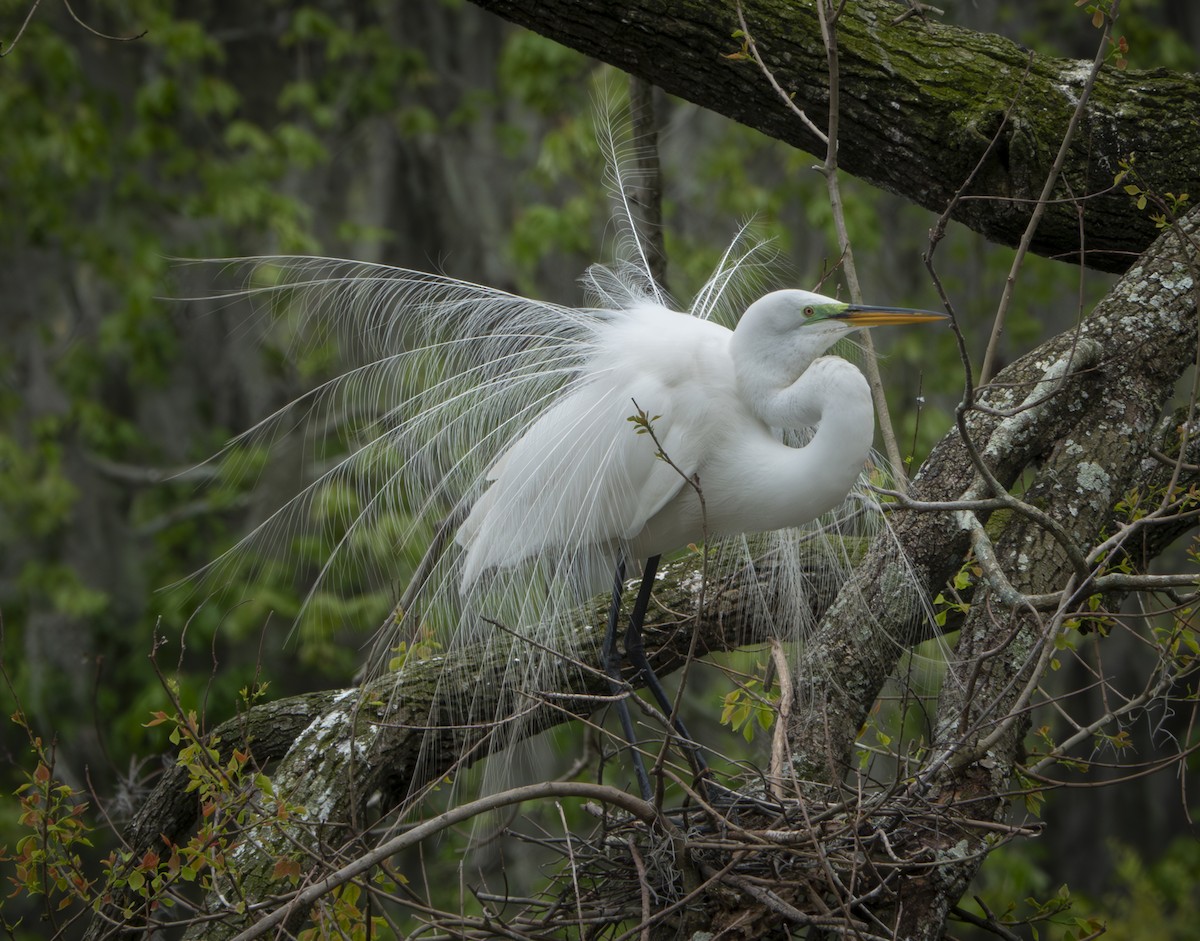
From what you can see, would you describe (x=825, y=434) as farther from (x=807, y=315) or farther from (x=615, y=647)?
(x=615, y=647)

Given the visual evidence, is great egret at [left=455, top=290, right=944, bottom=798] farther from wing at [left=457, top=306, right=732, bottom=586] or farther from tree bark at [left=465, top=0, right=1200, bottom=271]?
tree bark at [left=465, top=0, right=1200, bottom=271]

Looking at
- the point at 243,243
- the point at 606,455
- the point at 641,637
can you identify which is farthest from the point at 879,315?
the point at 243,243

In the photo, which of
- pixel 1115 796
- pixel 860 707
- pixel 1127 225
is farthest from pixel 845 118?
pixel 1115 796

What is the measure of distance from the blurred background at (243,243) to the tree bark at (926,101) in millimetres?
2882

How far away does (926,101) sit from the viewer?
8.46ft

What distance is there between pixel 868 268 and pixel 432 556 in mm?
4276

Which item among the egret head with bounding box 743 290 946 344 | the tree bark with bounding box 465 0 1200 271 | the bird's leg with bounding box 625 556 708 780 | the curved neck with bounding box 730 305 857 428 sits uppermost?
the tree bark with bounding box 465 0 1200 271

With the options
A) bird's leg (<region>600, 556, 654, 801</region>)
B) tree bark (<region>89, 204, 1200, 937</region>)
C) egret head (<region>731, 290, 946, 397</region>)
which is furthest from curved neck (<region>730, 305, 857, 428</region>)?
bird's leg (<region>600, 556, 654, 801</region>)

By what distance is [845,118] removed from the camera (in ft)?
8.49

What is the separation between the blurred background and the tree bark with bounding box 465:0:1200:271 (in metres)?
2.88

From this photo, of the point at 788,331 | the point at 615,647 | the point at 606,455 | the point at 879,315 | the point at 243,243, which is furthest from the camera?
the point at 243,243

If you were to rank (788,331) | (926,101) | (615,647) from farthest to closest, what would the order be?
(615,647) → (926,101) → (788,331)

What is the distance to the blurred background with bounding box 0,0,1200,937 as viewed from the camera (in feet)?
19.5

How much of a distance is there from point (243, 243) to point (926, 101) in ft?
15.4
